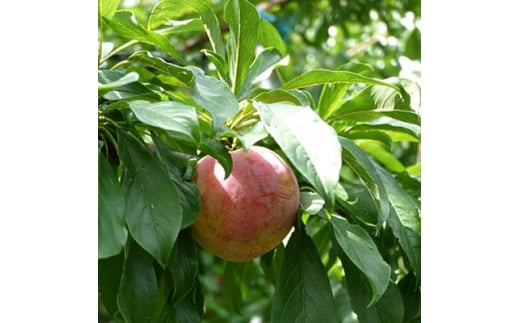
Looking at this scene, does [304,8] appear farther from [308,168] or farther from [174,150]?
[308,168]

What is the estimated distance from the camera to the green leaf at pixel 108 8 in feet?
A: 2.60

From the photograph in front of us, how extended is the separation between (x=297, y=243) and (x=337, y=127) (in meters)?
0.16

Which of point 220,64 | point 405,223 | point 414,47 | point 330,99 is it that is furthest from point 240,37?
point 414,47

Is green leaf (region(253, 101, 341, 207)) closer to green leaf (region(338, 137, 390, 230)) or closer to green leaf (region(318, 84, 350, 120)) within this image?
green leaf (region(338, 137, 390, 230))

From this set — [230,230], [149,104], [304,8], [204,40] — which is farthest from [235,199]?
[304,8]

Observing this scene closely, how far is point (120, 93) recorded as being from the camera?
0.71 metres

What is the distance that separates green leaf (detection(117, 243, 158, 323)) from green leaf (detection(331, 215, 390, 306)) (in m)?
0.17

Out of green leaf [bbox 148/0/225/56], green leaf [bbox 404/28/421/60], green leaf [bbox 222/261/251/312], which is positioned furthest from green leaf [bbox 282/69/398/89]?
green leaf [bbox 404/28/421/60]

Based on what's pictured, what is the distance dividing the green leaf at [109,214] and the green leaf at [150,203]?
0.02 m

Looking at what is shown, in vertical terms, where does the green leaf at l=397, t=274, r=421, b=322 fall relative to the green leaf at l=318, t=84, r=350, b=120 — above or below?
below

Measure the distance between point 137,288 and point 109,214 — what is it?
0.37 feet

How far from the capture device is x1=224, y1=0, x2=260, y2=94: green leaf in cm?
80

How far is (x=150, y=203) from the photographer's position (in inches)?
26.6

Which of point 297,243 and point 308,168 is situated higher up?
point 308,168
